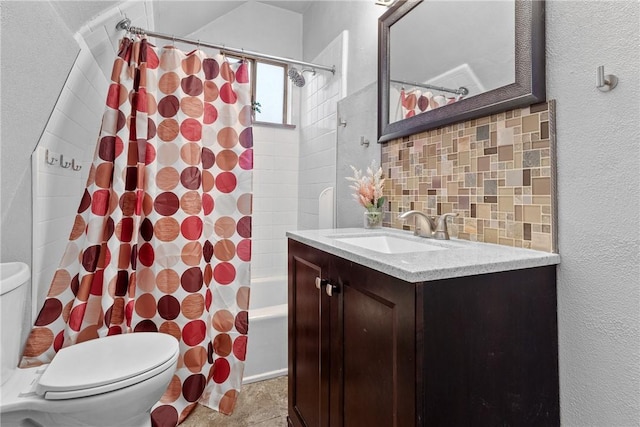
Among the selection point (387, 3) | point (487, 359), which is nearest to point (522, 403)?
point (487, 359)

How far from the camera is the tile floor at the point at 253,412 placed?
172cm

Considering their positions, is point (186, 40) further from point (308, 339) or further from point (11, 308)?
point (308, 339)

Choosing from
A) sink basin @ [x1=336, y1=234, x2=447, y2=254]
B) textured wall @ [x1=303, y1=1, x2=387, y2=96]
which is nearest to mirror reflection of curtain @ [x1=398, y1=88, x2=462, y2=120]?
textured wall @ [x1=303, y1=1, x2=387, y2=96]

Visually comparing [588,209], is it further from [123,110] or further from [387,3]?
[123,110]

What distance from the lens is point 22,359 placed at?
146 cm

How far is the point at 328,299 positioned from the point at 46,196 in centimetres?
134

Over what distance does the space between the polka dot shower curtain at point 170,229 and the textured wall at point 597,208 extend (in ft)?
5.08

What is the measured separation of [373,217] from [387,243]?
0.25m

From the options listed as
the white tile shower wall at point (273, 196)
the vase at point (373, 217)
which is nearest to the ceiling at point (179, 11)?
the white tile shower wall at point (273, 196)

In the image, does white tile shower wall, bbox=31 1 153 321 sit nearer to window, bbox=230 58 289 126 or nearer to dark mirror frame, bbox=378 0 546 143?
window, bbox=230 58 289 126

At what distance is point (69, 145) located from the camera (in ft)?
5.41

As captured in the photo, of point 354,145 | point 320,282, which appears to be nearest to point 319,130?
point 354,145

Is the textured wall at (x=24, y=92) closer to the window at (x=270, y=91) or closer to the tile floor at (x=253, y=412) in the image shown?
the tile floor at (x=253, y=412)

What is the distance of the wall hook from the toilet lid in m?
1.71
